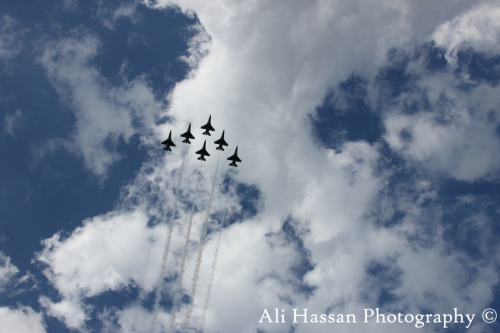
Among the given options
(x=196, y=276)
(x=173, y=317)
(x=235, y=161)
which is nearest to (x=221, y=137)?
(x=235, y=161)

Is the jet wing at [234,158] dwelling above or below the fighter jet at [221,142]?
below

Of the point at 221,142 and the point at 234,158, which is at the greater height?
the point at 221,142

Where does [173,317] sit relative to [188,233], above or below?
below

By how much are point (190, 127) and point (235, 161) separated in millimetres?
21909

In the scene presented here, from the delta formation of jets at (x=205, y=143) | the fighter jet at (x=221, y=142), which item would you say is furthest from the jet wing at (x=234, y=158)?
the fighter jet at (x=221, y=142)

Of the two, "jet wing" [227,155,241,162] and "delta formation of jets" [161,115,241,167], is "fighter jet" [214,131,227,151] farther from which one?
"jet wing" [227,155,241,162]

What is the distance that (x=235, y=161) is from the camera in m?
107

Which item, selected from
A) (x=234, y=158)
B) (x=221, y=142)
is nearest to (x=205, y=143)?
(x=221, y=142)

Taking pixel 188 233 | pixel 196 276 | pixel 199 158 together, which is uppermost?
pixel 199 158

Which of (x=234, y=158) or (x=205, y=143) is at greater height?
(x=205, y=143)

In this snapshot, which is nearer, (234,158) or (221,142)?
(234,158)

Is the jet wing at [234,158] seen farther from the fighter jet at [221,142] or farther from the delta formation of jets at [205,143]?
the fighter jet at [221,142]

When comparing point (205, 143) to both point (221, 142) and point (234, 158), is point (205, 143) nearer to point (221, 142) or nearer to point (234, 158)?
point (221, 142)

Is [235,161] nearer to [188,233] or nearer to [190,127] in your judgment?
[190,127]
